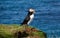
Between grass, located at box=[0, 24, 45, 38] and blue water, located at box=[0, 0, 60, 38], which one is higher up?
grass, located at box=[0, 24, 45, 38]

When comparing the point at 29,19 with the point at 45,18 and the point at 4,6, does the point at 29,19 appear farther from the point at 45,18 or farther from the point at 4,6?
the point at 4,6

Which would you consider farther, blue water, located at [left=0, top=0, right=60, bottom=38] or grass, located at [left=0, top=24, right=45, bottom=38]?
blue water, located at [left=0, top=0, right=60, bottom=38]

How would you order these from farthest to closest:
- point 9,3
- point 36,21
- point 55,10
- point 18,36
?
point 9,3 → point 55,10 → point 36,21 → point 18,36

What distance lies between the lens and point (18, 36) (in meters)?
6.84

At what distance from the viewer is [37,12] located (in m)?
17.2

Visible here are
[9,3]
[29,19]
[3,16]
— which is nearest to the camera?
[29,19]

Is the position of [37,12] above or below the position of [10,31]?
below

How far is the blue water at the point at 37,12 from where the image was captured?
14.6 meters

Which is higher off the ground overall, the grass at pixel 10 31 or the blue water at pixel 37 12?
the grass at pixel 10 31

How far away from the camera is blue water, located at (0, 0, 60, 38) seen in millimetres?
14625

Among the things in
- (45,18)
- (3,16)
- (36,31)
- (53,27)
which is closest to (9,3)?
(3,16)

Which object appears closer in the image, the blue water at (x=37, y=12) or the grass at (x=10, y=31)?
the grass at (x=10, y=31)

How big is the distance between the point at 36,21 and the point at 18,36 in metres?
8.39

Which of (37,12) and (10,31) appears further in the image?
(37,12)
